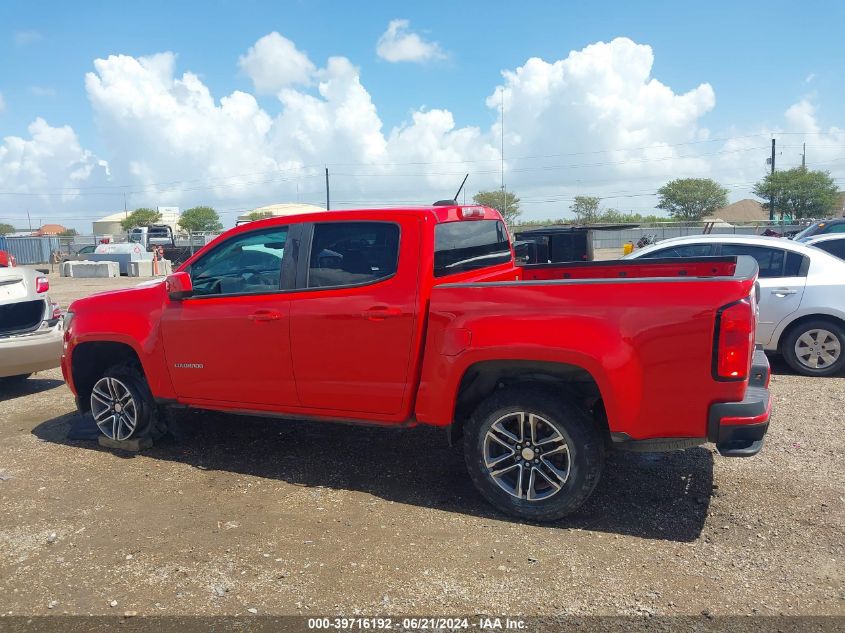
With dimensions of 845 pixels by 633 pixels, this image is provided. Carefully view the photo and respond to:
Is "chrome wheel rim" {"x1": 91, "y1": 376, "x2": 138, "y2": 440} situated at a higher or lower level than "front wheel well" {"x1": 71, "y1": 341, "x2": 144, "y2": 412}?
lower

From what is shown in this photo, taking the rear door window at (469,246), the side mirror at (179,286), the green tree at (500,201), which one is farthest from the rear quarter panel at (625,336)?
the green tree at (500,201)

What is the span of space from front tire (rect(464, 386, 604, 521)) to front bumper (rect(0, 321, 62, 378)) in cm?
518

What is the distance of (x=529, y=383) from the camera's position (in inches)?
159

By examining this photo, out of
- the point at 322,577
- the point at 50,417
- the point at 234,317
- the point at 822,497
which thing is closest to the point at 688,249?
the point at 822,497

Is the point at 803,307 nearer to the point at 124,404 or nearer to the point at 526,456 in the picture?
the point at 526,456

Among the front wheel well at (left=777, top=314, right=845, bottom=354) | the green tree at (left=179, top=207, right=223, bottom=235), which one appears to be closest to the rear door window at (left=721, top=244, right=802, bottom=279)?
the front wheel well at (left=777, top=314, right=845, bottom=354)

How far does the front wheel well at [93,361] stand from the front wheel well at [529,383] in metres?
2.90

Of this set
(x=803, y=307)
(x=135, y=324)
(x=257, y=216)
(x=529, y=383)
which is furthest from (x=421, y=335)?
(x=257, y=216)

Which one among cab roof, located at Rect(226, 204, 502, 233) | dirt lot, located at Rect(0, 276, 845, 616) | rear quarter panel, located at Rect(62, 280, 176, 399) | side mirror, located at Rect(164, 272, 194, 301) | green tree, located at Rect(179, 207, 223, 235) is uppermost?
green tree, located at Rect(179, 207, 223, 235)

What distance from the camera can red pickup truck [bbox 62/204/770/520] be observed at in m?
3.51

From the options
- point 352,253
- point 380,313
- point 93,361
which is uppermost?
point 352,253

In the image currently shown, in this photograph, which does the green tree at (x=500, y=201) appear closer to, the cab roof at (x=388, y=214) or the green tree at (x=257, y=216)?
the green tree at (x=257, y=216)

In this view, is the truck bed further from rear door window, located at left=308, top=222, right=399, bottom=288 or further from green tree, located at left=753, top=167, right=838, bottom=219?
green tree, located at left=753, top=167, right=838, bottom=219

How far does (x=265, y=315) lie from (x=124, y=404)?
1718 millimetres
